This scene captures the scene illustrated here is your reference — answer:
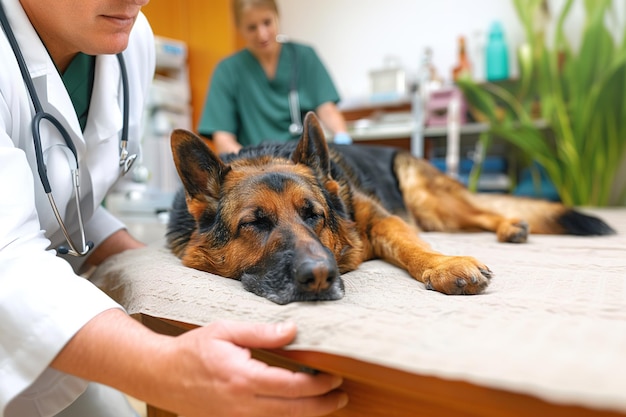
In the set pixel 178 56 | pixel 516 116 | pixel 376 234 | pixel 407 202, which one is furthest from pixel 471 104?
pixel 178 56

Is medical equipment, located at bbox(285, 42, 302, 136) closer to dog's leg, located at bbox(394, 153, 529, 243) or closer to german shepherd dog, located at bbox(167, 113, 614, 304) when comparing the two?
dog's leg, located at bbox(394, 153, 529, 243)

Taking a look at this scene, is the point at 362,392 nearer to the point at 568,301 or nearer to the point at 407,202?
the point at 568,301

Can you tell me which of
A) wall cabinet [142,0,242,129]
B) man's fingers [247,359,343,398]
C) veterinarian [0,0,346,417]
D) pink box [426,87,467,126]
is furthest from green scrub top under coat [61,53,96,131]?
wall cabinet [142,0,242,129]

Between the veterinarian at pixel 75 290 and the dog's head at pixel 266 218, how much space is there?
228 mm

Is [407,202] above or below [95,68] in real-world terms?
below

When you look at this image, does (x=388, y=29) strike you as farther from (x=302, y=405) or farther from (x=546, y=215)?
(x=302, y=405)

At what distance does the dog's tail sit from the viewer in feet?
5.57

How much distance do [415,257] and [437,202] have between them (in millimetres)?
928

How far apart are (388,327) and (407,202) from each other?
1411 mm

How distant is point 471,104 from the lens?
11.1 ft

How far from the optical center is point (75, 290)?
71 centimetres

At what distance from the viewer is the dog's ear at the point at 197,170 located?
116 cm

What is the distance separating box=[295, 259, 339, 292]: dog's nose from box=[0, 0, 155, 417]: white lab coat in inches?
12.6

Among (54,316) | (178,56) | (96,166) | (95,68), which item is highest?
(178,56)
